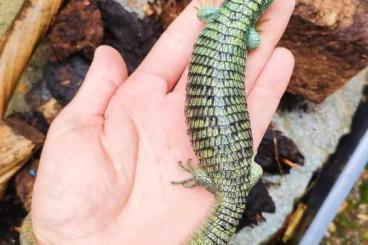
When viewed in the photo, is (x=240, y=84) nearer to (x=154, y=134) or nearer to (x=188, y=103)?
(x=188, y=103)

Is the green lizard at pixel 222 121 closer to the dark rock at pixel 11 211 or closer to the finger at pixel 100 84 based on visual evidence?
the finger at pixel 100 84

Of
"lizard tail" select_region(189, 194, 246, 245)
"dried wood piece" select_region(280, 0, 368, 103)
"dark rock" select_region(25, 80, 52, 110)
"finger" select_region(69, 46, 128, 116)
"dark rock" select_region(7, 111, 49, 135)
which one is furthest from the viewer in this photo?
"dark rock" select_region(25, 80, 52, 110)

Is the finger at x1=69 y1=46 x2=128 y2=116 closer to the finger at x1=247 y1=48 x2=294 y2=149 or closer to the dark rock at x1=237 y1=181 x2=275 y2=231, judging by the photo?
the finger at x1=247 y1=48 x2=294 y2=149

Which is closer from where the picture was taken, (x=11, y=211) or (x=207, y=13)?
(x=207, y=13)

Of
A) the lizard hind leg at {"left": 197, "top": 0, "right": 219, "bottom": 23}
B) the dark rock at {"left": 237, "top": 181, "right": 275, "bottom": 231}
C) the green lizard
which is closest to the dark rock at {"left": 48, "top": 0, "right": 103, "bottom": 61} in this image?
the lizard hind leg at {"left": 197, "top": 0, "right": 219, "bottom": 23}

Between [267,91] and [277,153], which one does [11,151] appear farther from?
[277,153]

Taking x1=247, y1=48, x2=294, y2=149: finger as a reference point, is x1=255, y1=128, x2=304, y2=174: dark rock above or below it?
below

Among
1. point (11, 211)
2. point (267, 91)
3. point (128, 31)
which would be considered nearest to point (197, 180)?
point (267, 91)

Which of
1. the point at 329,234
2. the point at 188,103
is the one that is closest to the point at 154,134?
the point at 188,103
